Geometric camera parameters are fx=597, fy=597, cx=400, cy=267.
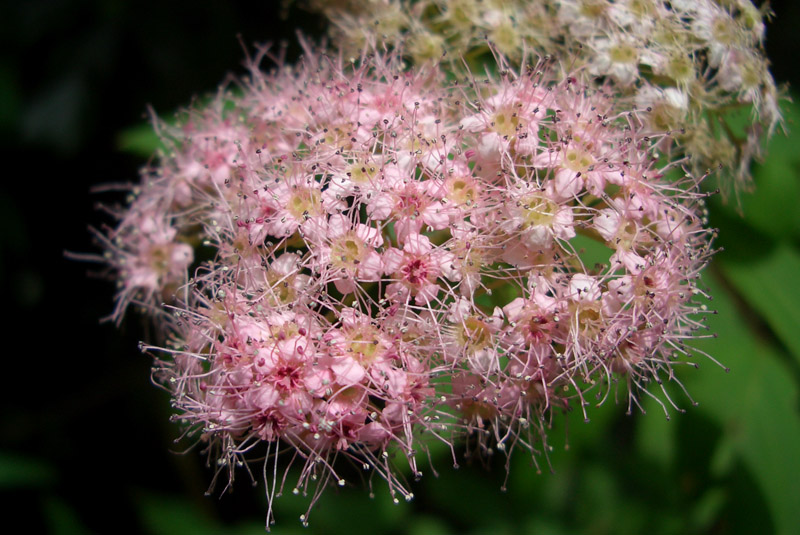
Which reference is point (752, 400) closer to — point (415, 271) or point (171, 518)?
point (415, 271)

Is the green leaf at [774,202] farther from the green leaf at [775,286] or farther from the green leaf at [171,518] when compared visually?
the green leaf at [171,518]

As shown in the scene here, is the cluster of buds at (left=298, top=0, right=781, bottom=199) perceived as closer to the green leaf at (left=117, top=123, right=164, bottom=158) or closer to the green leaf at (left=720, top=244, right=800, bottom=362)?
the green leaf at (left=720, top=244, right=800, bottom=362)

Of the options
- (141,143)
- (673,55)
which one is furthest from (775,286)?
(141,143)

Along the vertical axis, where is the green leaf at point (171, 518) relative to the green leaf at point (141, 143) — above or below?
below

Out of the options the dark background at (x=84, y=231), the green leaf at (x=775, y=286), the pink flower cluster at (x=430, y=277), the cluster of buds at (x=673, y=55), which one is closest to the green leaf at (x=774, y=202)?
the green leaf at (x=775, y=286)

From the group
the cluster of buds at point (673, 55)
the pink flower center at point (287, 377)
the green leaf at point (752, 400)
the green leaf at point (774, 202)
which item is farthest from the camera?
the green leaf at point (774, 202)

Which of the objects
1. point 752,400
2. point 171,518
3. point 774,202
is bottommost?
point 171,518

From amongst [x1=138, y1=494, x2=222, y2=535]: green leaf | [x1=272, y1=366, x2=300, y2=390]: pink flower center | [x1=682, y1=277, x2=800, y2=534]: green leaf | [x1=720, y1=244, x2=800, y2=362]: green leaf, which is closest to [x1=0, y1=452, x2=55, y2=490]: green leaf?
[x1=138, y1=494, x2=222, y2=535]: green leaf
